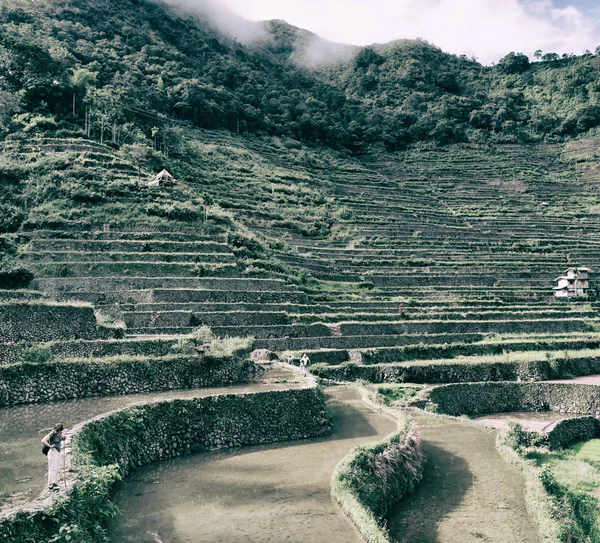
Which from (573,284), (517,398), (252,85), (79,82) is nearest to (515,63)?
(252,85)

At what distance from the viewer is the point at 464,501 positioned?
13.4 m

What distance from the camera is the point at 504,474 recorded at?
50.2ft

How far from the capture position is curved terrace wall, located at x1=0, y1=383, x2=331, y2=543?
772 centimetres

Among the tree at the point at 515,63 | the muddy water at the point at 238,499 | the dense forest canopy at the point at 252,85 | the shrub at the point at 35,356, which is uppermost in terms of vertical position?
the tree at the point at 515,63

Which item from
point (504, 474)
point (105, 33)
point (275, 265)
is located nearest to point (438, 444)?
point (504, 474)

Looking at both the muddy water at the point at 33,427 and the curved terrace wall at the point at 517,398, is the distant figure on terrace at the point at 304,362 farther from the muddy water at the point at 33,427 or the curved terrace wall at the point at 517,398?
the curved terrace wall at the point at 517,398

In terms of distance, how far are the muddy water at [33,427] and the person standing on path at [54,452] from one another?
388 mm

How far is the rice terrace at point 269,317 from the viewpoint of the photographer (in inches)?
464

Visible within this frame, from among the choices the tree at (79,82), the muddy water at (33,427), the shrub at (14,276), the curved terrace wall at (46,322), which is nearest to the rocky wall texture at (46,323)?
the curved terrace wall at (46,322)

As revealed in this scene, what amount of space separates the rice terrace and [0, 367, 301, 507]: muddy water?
0.29 ft

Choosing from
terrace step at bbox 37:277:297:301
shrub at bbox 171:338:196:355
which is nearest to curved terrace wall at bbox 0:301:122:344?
shrub at bbox 171:338:196:355

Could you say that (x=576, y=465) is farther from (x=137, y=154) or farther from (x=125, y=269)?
(x=137, y=154)

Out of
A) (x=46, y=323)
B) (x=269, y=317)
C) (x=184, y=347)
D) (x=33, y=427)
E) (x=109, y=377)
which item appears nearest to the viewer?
(x=33, y=427)

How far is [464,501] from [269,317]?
48.4ft
